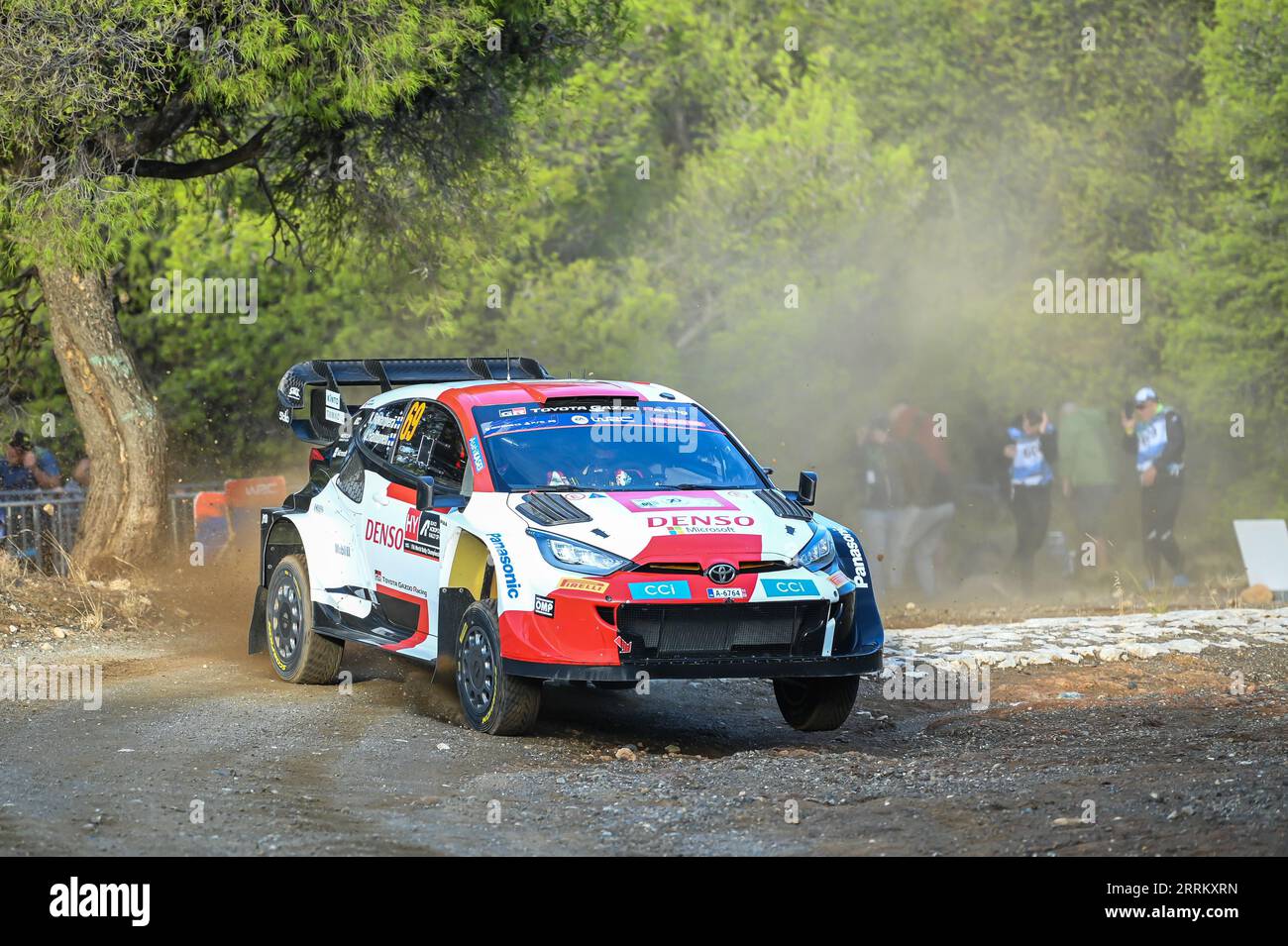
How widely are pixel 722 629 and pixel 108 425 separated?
9.17 m

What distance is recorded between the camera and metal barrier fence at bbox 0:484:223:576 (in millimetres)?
16453

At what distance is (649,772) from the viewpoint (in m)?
8.34

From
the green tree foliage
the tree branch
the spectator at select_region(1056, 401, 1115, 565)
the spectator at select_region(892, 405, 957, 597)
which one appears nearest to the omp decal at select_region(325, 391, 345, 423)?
the tree branch

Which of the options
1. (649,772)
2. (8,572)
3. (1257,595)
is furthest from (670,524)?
(1257,595)

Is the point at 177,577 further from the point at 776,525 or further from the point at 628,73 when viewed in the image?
the point at 628,73

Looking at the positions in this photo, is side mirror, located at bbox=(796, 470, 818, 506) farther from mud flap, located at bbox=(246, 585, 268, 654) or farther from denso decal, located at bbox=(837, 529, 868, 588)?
mud flap, located at bbox=(246, 585, 268, 654)

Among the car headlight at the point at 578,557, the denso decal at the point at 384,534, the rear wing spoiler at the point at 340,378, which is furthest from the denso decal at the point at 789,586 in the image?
the rear wing spoiler at the point at 340,378

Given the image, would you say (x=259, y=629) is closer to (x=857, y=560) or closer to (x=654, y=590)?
Result: (x=654, y=590)

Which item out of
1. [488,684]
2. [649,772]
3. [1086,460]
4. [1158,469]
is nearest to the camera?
[649,772]

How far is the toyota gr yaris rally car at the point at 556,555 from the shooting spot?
8703mm

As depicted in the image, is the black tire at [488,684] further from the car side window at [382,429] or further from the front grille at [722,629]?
the car side window at [382,429]

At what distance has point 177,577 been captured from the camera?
16.0 metres

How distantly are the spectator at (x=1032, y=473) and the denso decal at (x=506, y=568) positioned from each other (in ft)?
39.6
